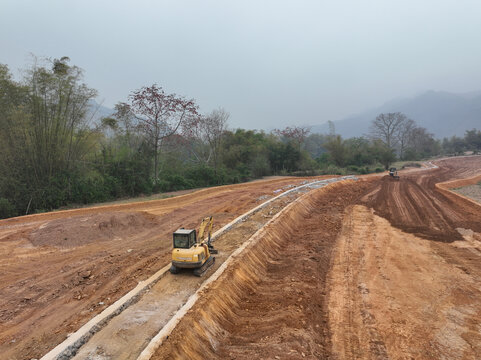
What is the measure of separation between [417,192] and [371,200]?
187 inches

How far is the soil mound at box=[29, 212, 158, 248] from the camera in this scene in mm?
9328

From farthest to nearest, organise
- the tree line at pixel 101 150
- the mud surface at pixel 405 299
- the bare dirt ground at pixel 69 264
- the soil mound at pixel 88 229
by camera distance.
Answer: the tree line at pixel 101 150 < the soil mound at pixel 88 229 < the bare dirt ground at pixel 69 264 < the mud surface at pixel 405 299

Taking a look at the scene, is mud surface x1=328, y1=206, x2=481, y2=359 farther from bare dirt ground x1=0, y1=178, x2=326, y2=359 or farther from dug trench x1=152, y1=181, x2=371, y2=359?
bare dirt ground x1=0, y1=178, x2=326, y2=359

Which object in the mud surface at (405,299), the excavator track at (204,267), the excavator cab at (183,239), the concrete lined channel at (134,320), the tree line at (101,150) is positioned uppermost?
the tree line at (101,150)

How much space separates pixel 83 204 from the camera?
15906 millimetres

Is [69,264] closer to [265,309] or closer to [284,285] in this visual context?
[265,309]

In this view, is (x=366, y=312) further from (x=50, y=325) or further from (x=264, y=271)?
(x=50, y=325)

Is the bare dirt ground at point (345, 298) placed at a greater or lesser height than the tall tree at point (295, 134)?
lesser

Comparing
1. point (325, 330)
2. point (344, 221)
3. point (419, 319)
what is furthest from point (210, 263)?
point (344, 221)

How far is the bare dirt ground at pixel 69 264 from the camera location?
5.05 meters

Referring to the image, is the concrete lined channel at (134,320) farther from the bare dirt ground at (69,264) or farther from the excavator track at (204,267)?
the bare dirt ground at (69,264)

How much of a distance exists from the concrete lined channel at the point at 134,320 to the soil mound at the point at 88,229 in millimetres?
4276

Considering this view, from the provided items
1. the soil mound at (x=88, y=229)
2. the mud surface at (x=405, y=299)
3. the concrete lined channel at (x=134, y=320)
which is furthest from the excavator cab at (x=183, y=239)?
the soil mound at (x=88, y=229)

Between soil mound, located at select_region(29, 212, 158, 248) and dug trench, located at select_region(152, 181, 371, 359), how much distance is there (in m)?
5.24
